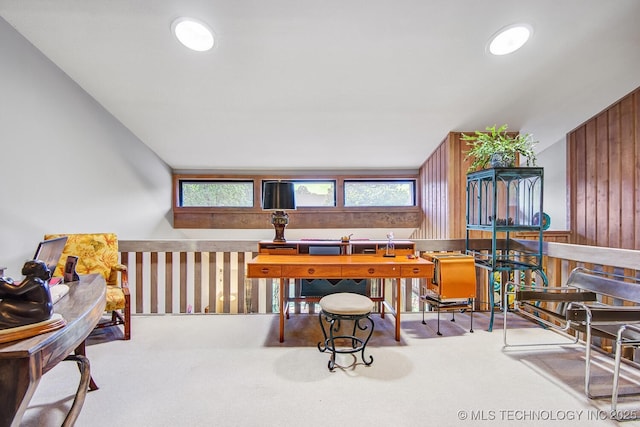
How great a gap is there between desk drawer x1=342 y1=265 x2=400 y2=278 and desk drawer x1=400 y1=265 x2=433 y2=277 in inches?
2.5

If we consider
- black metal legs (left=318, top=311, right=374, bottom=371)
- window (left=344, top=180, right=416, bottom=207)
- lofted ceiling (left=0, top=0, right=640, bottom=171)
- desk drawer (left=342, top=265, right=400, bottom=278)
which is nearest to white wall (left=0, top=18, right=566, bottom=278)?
lofted ceiling (left=0, top=0, right=640, bottom=171)

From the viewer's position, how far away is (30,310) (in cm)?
98

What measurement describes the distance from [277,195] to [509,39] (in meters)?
2.47

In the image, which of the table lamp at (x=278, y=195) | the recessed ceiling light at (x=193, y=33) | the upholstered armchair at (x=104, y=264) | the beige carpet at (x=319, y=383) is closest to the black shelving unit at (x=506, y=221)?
the beige carpet at (x=319, y=383)

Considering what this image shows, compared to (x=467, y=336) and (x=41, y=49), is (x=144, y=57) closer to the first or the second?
(x=41, y=49)

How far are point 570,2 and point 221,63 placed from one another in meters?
2.85

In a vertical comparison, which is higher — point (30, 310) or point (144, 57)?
point (144, 57)

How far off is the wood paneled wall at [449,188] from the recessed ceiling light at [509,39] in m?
1.24

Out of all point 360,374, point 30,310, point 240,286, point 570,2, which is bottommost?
point 360,374

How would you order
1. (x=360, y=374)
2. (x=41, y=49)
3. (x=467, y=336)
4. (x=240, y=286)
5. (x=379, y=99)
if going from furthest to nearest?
(x=240, y=286) → (x=379, y=99) → (x=467, y=336) → (x=41, y=49) → (x=360, y=374)

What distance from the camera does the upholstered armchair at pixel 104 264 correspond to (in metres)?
2.38

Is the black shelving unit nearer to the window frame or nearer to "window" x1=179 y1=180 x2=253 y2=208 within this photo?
the window frame

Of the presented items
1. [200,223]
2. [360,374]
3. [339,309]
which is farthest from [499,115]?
[200,223]

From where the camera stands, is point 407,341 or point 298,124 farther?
point 298,124
